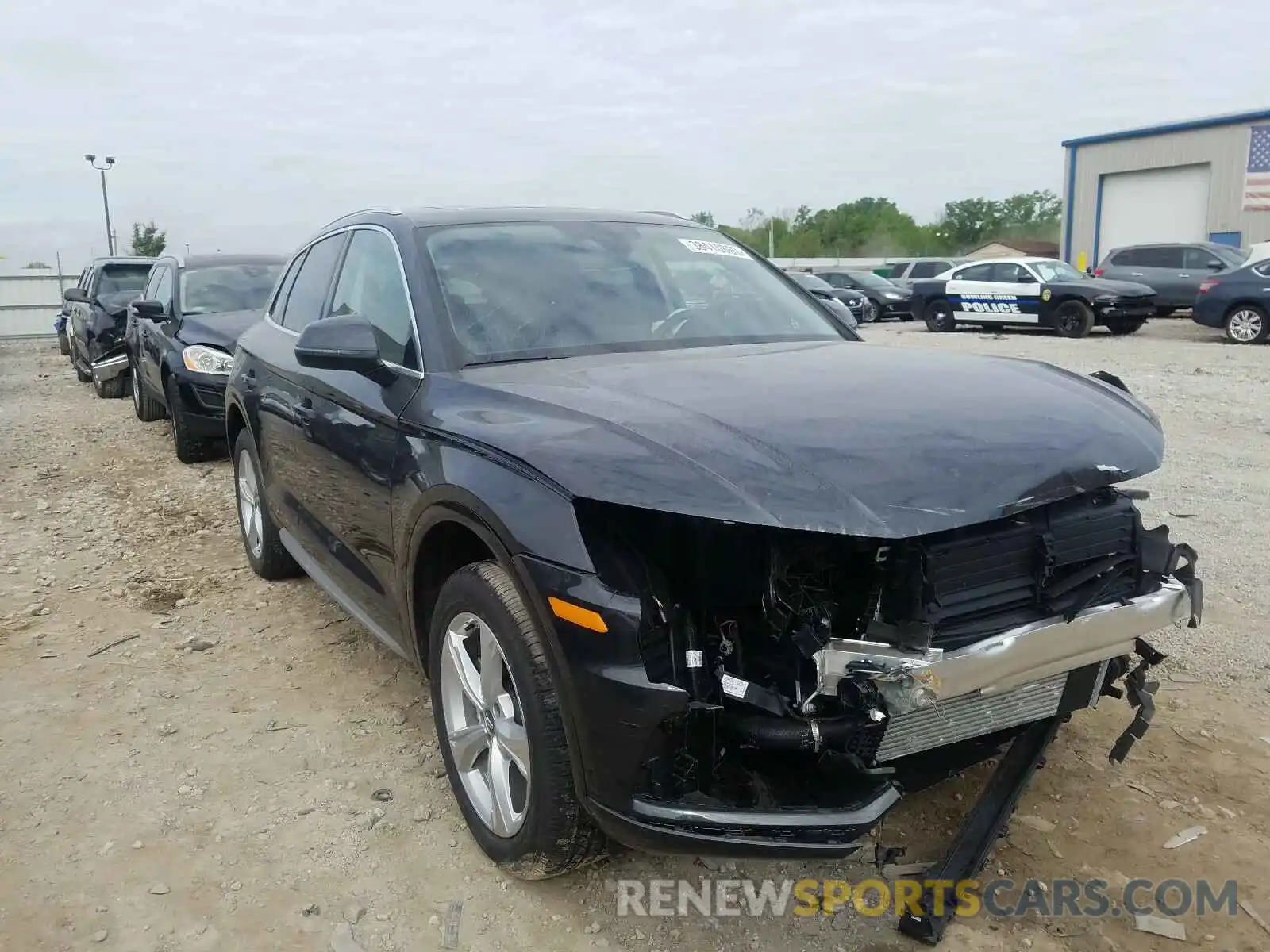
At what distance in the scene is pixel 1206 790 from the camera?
297 cm

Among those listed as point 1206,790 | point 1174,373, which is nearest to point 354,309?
point 1206,790

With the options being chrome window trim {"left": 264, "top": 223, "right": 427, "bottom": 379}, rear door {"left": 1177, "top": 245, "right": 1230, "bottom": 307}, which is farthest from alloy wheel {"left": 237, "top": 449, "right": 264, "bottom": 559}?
rear door {"left": 1177, "top": 245, "right": 1230, "bottom": 307}

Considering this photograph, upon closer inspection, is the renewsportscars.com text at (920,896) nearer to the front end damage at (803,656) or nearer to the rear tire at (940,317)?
the front end damage at (803,656)

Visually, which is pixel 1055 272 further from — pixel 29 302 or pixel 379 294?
pixel 29 302

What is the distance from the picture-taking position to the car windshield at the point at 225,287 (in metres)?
8.93

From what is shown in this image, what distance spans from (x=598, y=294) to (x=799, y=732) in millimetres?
1805

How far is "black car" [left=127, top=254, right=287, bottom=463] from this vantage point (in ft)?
26.4

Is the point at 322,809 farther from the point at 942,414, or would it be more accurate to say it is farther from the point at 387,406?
the point at 942,414

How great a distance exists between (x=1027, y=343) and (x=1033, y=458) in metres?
15.7

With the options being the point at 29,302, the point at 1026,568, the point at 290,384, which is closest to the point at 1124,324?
the point at 290,384

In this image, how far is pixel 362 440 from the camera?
318 cm

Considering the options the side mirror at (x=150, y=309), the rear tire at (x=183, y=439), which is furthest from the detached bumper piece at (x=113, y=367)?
the rear tire at (x=183, y=439)

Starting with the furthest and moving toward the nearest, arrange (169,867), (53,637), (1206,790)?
(53,637) → (1206,790) → (169,867)

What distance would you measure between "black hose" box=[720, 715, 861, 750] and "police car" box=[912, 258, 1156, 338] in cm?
1745
